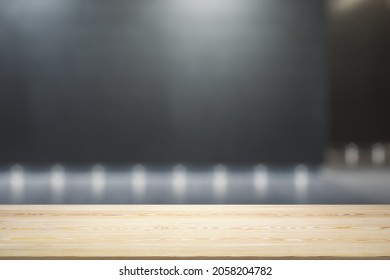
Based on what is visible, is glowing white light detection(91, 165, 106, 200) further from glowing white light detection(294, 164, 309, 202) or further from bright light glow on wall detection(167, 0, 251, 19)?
bright light glow on wall detection(167, 0, 251, 19)

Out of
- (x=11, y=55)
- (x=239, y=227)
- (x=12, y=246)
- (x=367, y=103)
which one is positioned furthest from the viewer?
(x=367, y=103)

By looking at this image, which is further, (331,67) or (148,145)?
(331,67)

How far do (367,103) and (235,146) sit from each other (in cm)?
279

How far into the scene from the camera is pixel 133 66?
20.3ft

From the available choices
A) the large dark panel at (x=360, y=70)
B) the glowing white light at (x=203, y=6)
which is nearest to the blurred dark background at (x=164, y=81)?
the glowing white light at (x=203, y=6)

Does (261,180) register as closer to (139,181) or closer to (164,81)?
(139,181)

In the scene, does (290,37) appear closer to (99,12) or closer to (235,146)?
(235,146)

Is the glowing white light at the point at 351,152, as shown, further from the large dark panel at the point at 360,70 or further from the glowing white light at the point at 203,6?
the glowing white light at the point at 203,6

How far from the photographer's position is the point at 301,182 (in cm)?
525

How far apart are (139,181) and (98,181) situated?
46 cm

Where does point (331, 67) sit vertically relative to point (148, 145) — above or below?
above
